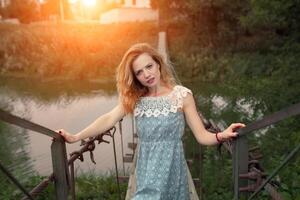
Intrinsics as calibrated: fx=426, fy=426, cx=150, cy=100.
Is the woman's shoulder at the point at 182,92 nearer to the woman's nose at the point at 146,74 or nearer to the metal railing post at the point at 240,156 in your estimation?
the woman's nose at the point at 146,74

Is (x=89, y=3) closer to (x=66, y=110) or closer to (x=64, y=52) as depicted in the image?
(x=64, y=52)

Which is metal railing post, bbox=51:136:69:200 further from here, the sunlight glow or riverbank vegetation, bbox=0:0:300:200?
the sunlight glow

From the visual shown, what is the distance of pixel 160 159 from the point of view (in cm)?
221

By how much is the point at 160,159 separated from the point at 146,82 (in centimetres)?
41

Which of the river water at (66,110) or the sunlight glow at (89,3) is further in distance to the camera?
the sunlight glow at (89,3)

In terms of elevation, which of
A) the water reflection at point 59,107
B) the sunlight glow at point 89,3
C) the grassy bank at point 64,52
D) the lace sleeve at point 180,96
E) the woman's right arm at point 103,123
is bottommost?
the water reflection at point 59,107

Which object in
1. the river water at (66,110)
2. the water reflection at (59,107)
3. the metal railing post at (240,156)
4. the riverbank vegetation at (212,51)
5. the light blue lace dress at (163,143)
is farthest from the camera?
the riverbank vegetation at (212,51)

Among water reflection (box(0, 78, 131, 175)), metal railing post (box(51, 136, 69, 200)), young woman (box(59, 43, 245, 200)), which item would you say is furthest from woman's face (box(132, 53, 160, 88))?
water reflection (box(0, 78, 131, 175))

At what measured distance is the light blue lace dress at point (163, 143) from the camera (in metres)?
2.21

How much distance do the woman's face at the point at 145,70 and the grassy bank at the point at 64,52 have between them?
551 inches

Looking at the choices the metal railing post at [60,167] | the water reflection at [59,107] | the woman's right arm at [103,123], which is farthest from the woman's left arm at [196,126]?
the water reflection at [59,107]

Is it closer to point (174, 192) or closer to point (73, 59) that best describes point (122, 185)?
point (174, 192)

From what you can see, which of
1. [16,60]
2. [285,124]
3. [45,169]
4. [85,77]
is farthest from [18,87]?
[285,124]

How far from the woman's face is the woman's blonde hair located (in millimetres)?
23
